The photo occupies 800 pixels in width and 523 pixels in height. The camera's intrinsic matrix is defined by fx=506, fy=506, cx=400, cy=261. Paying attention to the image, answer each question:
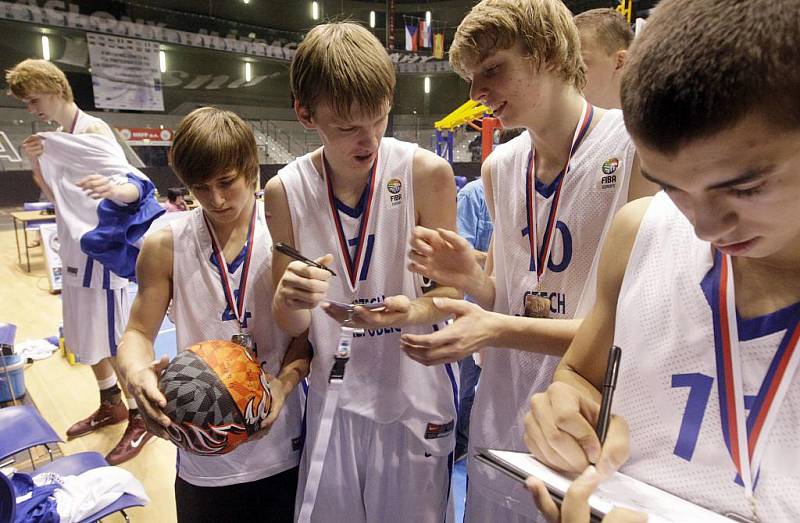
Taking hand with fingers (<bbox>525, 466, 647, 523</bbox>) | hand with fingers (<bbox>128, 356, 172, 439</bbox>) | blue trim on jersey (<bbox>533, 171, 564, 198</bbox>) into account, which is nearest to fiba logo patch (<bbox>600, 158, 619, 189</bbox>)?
blue trim on jersey (<bbox>533, 171, 564, 198</bbox>)

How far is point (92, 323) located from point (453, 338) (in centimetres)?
318

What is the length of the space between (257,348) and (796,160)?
150 cm

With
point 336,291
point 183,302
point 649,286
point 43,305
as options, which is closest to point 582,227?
point 649,286

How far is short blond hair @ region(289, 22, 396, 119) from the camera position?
135 centimetres

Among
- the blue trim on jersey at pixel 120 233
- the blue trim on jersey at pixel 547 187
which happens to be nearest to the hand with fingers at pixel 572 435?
the blue trim on jersey at pixel 547 187

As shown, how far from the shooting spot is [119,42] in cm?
1661

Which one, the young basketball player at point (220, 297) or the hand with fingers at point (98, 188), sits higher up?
the hand with fingers at point (98, 188)

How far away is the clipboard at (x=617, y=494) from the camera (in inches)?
25.9

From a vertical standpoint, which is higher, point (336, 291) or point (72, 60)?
point (72, 60)

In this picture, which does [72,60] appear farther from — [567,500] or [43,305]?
[567,500]

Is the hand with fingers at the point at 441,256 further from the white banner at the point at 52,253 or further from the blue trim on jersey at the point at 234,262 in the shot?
the white banner at the point at 52,253

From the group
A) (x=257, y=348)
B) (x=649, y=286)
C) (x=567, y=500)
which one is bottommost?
(x=257, y=348)

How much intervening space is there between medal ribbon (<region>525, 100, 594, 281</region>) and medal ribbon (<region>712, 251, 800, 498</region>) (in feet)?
2.16

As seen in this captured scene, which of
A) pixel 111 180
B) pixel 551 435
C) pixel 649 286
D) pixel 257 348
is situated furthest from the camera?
pixel 111 180
